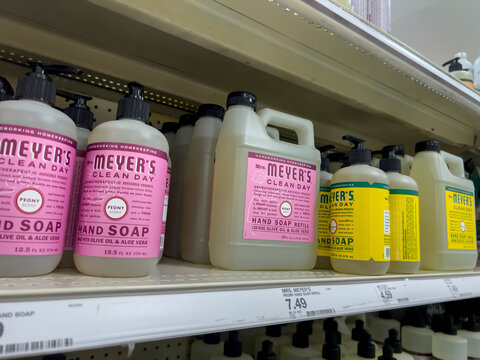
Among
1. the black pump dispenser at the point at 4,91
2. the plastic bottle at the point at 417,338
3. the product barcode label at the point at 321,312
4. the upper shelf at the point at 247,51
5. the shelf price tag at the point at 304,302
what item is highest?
the upper shelf at the point at 247,51

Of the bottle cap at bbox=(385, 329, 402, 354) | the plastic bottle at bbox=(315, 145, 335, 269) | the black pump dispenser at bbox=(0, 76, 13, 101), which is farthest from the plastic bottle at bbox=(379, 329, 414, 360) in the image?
the black pump dispenser at bbox=(0, 76, 13, 101)

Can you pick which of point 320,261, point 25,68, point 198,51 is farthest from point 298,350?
point 25,68

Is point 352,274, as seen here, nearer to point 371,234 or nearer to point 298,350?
point 371,234

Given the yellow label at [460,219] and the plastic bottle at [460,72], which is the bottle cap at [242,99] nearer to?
the yellow label at [460,219]

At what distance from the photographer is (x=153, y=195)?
0.53 meters

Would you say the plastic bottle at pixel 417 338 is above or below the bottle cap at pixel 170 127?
below

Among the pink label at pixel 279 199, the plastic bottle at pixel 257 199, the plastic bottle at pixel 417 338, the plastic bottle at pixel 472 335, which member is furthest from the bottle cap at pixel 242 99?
the plastic bottle at pixel 472 335

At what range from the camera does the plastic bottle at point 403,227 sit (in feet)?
2.69

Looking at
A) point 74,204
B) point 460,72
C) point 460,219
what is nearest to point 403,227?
point 460,219

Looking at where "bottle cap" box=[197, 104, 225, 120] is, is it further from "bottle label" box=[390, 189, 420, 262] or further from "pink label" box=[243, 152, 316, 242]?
"bottle label" box=[390, 189, 420, 262]

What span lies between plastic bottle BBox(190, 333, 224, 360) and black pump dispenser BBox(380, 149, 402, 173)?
592 millimetres

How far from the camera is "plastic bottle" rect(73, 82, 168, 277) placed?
500 mm

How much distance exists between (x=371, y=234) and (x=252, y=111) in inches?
14.1

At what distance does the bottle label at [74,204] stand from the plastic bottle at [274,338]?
0.56m
